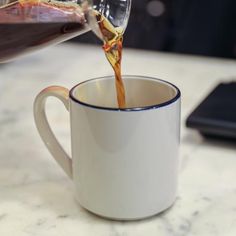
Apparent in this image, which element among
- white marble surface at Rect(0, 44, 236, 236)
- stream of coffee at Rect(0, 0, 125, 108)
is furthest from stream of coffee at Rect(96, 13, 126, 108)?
white marble surface at Rect(0, 44, 236, 236)

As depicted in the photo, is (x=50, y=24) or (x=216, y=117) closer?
(x=50, y=24)

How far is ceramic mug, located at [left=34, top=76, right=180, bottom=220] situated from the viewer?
0.51 meters

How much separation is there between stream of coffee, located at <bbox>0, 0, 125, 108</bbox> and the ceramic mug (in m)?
0.05

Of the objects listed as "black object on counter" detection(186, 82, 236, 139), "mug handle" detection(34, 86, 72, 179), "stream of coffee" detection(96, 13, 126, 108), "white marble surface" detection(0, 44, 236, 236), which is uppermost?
"stream of coffee" detection(96, 13, 126, 108)

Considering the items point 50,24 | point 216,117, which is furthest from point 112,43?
point 216,117

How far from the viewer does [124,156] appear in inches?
20.5

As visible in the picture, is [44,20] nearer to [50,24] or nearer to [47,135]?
[50,24]

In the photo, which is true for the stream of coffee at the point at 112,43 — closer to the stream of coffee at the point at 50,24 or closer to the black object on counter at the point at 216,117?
the stream of coffee at the point at 50,24

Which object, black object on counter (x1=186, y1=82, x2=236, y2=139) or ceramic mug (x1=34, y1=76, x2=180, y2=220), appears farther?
black object on counter (x1=186, y1=82, x2=236, y2=139)

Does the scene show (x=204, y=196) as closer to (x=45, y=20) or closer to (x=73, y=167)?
(x=73, y=167)

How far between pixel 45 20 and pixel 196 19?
0.76 metres

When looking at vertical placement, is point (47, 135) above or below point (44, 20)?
below

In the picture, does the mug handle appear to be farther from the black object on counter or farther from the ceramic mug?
the black object on counter

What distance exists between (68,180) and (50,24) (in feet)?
0.58
